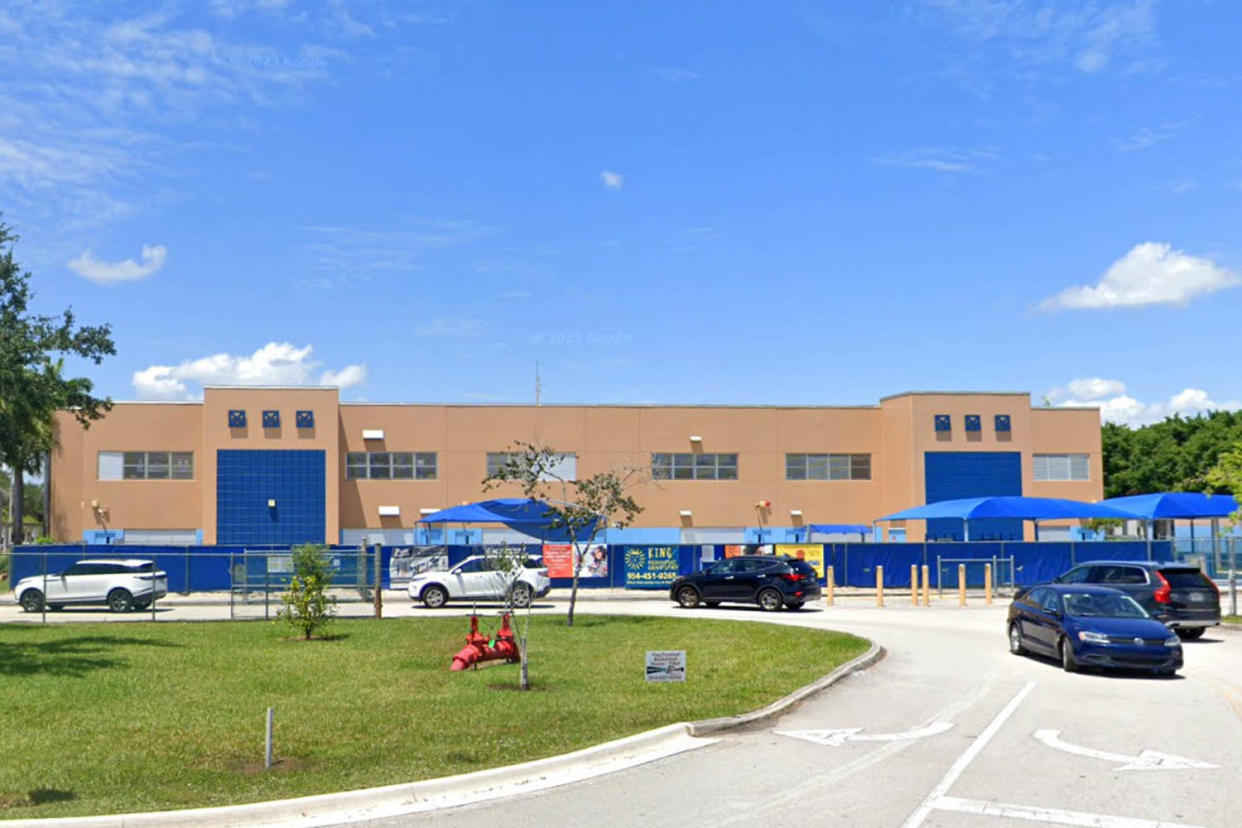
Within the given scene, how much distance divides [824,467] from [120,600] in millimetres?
36318

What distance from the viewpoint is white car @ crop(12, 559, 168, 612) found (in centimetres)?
3269

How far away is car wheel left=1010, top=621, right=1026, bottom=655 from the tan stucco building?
34.1m

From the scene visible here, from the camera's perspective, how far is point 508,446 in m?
55.8

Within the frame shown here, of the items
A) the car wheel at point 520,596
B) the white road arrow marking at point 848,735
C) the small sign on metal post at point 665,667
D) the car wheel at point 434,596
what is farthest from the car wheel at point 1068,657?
the car wheel at point 434,596

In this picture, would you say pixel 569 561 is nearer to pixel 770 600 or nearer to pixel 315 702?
pixel 770 600

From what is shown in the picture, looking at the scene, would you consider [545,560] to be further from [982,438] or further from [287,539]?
[982,438]

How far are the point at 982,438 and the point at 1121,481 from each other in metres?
31.1

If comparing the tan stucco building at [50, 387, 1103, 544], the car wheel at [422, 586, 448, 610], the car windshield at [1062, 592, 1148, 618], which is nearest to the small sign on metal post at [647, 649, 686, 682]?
the car windshield at [1062, 592, 1148, 618]

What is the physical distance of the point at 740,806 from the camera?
10.3 meters

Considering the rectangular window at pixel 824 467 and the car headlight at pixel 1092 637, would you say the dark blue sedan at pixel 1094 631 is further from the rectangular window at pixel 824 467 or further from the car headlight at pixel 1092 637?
the rectangular window at pixel 824 467

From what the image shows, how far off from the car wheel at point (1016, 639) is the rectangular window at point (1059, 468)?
4128cm

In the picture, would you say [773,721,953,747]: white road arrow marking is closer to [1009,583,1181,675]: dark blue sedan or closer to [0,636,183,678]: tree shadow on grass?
[1009,583,1181,675]: dark blue sedan

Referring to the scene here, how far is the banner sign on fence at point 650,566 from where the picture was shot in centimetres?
4250

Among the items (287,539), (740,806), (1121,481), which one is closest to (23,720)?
(740,806)
